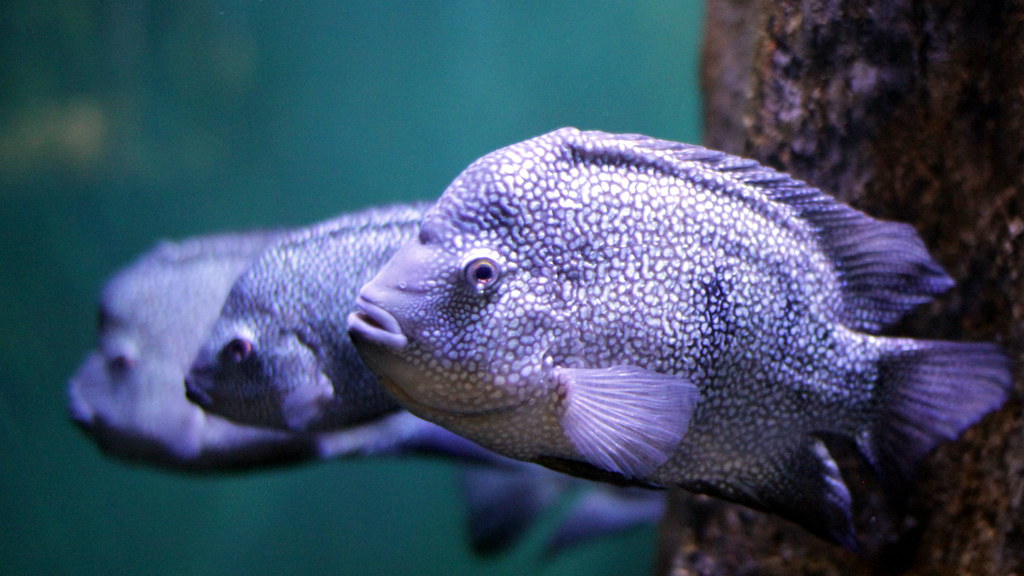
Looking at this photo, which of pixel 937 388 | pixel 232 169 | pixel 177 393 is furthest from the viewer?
pixel 232 169

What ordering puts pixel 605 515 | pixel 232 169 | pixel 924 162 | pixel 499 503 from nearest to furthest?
1. pixel 924 162
2. pixel 499 503
3. pixel 605 515
4. pixel 232 169

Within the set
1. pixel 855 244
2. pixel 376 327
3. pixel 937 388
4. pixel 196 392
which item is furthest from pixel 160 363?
pixel 937 388

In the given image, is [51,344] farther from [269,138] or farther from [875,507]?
[875,507]

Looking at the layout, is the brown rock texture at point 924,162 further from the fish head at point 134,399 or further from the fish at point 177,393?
the fish head at point 134,399

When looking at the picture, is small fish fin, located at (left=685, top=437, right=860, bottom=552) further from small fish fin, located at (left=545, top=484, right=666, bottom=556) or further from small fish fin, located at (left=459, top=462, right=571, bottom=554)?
small fish fin, located at (left=545, top=484, right=666, bottom=556)

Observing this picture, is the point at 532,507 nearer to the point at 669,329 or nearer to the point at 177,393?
the point at 177,393

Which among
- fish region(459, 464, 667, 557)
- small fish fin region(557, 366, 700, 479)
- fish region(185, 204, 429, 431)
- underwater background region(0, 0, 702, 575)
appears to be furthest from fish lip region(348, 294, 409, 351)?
underwater background region(0, 0, 702, 575)
